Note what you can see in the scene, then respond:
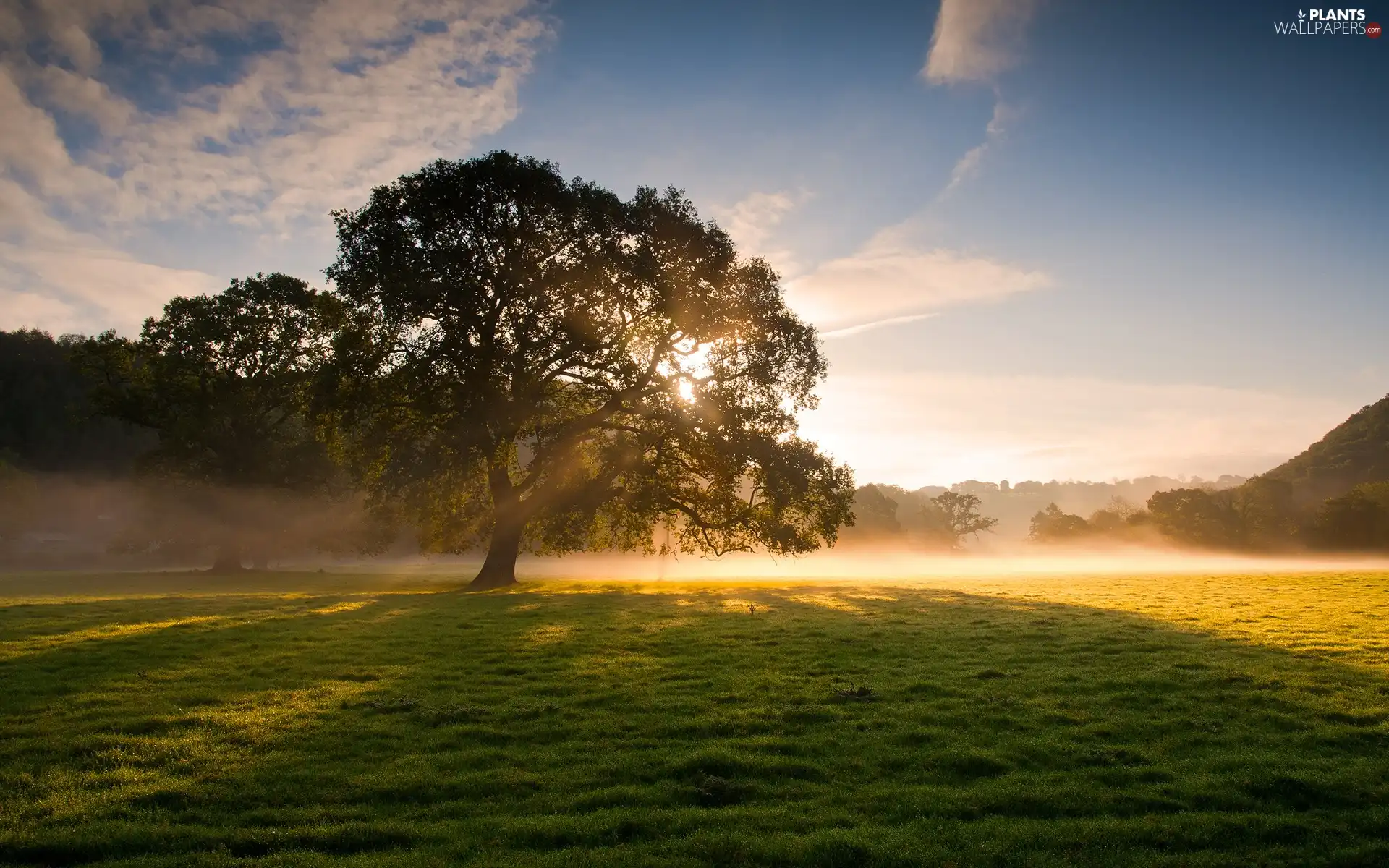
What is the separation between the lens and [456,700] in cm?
1252

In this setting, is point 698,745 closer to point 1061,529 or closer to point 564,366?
point 564,366

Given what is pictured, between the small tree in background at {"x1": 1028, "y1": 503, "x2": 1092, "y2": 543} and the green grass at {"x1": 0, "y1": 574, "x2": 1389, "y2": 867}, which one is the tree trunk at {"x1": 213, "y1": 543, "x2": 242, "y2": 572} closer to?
the green grass at {"x1": 0, "y1": 574, "x2": 1389, "y2": 867}

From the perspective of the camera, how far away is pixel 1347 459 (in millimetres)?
114250

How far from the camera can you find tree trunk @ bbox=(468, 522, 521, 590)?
37.0 metres

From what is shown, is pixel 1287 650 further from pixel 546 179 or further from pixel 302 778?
pixel 546 179

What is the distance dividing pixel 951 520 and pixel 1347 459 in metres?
65.4

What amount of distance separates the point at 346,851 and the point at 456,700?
5297mm

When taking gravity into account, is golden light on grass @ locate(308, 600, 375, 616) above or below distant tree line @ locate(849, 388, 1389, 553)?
below

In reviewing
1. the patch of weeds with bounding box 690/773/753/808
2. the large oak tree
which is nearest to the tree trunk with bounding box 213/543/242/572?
the large oak tree

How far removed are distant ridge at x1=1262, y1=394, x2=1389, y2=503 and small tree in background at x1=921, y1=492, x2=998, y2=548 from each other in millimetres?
48905

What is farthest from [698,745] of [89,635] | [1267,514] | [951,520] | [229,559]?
[951,520]

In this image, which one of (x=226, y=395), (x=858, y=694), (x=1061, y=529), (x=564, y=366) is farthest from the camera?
(x=1061, y=529)

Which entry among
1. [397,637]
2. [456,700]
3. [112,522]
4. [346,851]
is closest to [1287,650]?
[456,700]

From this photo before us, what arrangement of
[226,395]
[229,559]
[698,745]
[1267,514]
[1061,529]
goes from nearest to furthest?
[698,745], [226,395], [229,559], [1267,514], [1061,529]
